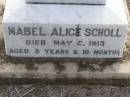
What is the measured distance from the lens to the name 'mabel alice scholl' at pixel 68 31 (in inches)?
103

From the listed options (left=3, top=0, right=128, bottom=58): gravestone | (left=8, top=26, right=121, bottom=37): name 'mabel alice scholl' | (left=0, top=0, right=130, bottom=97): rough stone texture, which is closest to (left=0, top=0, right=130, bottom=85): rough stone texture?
(left=0, top=0, right=130, bottom=97): rough stone texture

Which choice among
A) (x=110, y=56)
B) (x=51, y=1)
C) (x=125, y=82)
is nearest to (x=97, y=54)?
(x=110, y=56)

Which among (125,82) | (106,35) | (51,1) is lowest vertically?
(125,82)

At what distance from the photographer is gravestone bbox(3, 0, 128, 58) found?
2.59 meters

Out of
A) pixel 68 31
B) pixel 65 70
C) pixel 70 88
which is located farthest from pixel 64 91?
pixel 68 31

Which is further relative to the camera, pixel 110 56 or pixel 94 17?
pixel 110 56

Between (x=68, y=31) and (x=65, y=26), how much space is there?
41 mm

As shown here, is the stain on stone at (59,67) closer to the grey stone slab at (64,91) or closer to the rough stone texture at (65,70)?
the rough stone texture at (65,70)

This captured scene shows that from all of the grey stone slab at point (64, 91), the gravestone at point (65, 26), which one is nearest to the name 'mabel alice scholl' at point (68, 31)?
the gravestone at point (65, 26)

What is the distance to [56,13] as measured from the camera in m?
2.61

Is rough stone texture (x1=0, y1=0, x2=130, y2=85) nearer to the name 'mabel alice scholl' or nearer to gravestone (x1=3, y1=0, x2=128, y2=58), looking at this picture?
gravestone (x1=3, y1=0, x2=128, y2=58)

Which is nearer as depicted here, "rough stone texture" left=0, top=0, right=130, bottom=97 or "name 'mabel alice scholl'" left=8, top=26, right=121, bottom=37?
"name 'mabel alice scholl'" left=8, top=26, right=121, bottom=37

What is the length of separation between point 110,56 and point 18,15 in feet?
2.14

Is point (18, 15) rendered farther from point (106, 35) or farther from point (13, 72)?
point (106, 35)
